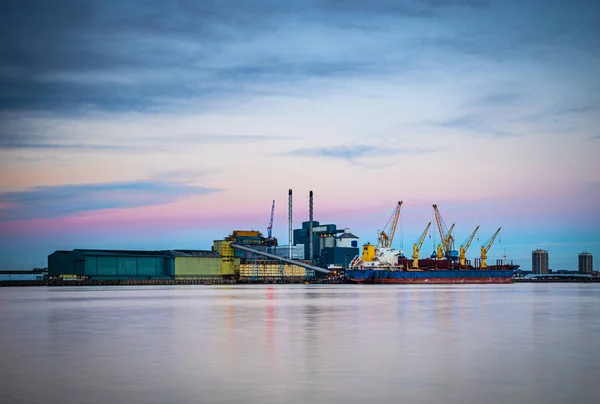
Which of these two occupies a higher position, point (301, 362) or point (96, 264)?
point (301, 362)

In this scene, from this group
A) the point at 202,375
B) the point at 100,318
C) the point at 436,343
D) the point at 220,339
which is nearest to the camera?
the point at 202,375

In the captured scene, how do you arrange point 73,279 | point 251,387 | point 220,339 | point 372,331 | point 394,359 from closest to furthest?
point 251,387 → point 394,359 → point 220,339 → point 372,331 → point 73,279

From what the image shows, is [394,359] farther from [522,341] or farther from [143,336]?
[143,336]

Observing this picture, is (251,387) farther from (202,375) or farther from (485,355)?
(485,355)

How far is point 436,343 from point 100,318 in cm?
2655

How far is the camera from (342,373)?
74.6ft

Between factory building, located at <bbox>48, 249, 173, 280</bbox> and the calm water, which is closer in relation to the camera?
the calm water

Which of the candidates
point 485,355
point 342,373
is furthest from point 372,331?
point 342,373

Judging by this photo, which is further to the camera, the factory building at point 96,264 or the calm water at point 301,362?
the factory building at point 96,264

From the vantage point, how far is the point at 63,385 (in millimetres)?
20609

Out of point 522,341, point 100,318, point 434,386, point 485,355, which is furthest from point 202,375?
point 100,318

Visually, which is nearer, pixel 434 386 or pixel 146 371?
pixel 434 386

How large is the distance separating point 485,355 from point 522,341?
6195 millimetres

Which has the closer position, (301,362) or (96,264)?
(301,362)
